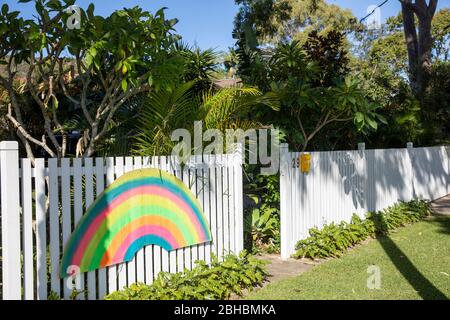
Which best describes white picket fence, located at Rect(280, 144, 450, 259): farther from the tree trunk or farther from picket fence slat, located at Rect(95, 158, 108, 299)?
the tree trunk

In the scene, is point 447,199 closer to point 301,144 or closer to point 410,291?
point 301,144

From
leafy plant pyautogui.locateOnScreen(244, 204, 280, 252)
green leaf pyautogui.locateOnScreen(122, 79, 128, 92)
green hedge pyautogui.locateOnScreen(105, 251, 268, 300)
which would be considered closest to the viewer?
green hedge pyautogui.locateOnScreen(105, 251, 268, 300)

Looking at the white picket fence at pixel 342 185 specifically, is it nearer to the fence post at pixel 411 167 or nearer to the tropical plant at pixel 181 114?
the fence post at pixel 411 167

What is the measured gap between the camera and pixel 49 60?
18.8 ft

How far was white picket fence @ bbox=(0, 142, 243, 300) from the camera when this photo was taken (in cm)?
399

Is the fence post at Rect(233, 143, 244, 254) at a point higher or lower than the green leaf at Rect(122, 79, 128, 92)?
lower

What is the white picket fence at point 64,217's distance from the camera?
13.1 ft

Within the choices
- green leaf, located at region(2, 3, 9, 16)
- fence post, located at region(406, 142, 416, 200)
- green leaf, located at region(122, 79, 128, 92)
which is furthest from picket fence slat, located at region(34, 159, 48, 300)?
fence post, located at region(406, 142, 416, 200)

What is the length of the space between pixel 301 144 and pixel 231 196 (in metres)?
3.50

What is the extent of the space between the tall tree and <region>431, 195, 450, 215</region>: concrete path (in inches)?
222

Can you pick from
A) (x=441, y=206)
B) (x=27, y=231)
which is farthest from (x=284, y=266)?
(x=441, y=206)

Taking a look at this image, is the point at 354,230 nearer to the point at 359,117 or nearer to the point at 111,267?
the point at 359,117

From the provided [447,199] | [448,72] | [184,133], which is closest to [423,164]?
[447,199]

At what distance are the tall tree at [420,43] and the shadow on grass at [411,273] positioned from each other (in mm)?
11711
